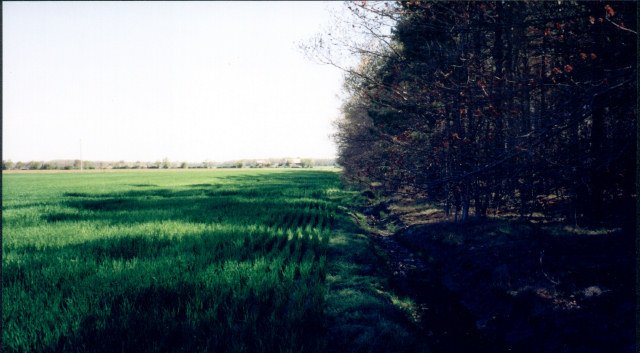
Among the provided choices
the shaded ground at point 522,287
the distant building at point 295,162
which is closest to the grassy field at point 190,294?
the shaded ground at point 522,287

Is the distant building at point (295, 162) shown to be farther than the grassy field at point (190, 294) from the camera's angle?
Yes

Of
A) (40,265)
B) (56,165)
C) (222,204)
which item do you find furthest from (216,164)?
(40,265)

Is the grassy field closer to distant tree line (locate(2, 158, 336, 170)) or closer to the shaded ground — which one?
the shaded ground

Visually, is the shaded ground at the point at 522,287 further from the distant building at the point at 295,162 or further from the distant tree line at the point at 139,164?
the distant building at the point at 295,162

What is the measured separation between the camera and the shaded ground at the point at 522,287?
4.60 m

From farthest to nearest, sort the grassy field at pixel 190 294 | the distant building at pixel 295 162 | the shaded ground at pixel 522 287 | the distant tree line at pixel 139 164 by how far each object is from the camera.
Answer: the distant building at pixel 295 162 → the distant tree line at pixel 139 164 → the shaded ground at pixel 522 287 → the grassy field at pixel 190 294

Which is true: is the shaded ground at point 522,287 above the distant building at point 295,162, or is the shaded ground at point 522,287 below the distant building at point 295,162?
below

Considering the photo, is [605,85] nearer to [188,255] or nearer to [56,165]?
[188,255]

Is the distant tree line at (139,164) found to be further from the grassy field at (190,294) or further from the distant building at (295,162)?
the grassy field at (190,294)

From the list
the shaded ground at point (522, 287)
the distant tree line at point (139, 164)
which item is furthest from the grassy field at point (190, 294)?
the distant tree line at point (139, 164)

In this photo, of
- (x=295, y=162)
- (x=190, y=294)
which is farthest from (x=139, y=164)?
(x=190, y=294)

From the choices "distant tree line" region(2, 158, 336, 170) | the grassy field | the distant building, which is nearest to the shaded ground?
the grassy field

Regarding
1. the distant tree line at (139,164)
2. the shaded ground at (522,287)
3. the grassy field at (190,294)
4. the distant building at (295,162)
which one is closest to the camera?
the grassy field at (190,294)

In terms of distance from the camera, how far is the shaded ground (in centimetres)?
460
